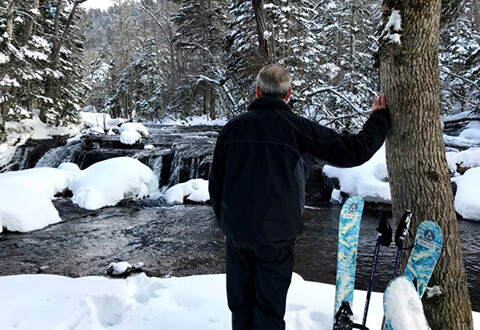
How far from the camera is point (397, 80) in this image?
241 cm

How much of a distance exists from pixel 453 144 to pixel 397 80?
1285 centimetres

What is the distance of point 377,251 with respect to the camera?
2.52 metres

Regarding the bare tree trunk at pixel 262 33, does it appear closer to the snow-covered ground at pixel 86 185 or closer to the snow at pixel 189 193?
the snow at pixel 189 193

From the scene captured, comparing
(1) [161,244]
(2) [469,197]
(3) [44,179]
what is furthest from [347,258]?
(3) [44,179]

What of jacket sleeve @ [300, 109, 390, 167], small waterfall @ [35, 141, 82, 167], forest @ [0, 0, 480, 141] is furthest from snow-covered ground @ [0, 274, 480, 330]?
small waterfall @ [35, 141, 82, 167]

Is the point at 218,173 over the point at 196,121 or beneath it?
beneath

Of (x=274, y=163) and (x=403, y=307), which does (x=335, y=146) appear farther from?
(x=403, y=307)

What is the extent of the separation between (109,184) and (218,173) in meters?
9.44

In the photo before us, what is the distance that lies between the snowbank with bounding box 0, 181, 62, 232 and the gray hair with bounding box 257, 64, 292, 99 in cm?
819

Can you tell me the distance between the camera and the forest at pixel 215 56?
14.3m

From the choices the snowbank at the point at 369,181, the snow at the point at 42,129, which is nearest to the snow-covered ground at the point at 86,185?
the snowbank at the point at 369,181

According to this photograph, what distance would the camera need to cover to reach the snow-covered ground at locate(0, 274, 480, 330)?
9.87 ft

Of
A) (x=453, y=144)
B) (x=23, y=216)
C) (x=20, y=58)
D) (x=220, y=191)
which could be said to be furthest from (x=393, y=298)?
(x=20, y=58)

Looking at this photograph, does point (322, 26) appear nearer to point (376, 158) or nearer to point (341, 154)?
point (376, 158)
